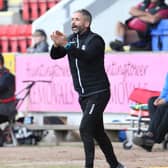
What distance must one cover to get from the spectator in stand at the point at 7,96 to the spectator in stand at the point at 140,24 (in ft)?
8.47

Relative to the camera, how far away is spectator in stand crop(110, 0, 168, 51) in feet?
54.0

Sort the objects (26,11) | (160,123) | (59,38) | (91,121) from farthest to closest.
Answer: (26,11), (160,123), (91,121), (59,38)

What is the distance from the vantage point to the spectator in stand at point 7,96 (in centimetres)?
1448

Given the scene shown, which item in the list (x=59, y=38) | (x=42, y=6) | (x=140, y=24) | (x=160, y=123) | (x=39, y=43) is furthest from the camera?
(x=42, y=6)

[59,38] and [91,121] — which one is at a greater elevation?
[59,38]

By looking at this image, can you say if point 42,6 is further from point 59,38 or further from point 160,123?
point 59,38

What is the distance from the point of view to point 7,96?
14.6 meters

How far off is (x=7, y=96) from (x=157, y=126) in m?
2.99

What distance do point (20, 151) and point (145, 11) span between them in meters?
4.86

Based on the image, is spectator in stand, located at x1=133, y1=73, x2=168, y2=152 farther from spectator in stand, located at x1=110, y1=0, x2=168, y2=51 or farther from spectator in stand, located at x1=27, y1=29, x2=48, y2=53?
spectator in stand, located at x1=27, y1=29, x2=48, y2=53

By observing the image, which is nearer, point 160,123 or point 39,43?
point 160,123

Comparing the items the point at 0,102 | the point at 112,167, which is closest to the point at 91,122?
the point at 112,167

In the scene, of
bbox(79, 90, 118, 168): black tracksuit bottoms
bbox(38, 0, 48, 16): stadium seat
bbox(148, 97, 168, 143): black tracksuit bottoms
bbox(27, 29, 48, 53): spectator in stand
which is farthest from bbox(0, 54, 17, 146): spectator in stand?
bbox(38, 0, 48, 16): stadium seat

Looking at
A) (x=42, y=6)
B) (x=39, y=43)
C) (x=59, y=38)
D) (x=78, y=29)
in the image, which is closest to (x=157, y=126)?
(x=78, y=29)
